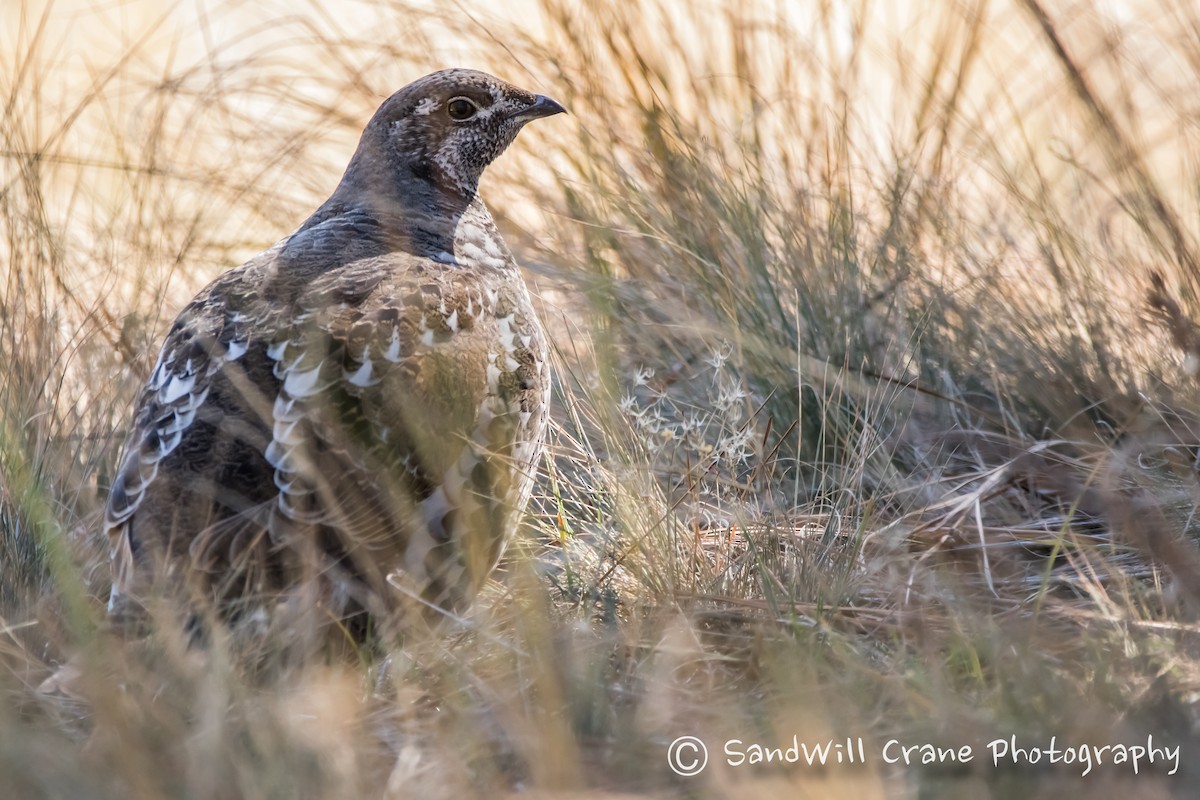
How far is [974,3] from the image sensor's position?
4809mm

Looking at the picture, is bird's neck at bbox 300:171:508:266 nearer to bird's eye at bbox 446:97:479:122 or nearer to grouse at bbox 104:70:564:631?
grouse at bbox 104:70:564:631

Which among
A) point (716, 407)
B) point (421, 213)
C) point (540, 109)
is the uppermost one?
point (540, 109)

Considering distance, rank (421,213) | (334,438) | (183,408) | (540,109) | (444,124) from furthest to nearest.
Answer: (540,109)
(444,124)
(421,213)
(183,408)
(334,438)

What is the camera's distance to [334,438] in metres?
3.22

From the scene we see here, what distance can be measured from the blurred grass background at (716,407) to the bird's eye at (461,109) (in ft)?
1.93

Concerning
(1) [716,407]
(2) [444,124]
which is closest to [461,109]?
(2) [444,124]

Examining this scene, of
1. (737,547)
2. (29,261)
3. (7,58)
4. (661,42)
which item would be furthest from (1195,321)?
(7,58)

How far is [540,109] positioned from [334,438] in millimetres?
1820

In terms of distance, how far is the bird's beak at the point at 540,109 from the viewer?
456cm

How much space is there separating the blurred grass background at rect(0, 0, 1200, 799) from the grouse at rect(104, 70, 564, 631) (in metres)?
0.19

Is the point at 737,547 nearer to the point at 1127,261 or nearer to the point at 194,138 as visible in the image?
the point at 1127,261

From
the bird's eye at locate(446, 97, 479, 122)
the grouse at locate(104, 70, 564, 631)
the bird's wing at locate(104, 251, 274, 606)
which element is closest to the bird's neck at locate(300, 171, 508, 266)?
the grouse at locate(104, 70, 564, 631)

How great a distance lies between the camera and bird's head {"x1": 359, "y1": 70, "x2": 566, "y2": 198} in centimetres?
442

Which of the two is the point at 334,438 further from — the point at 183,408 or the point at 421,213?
the point at 421,213
